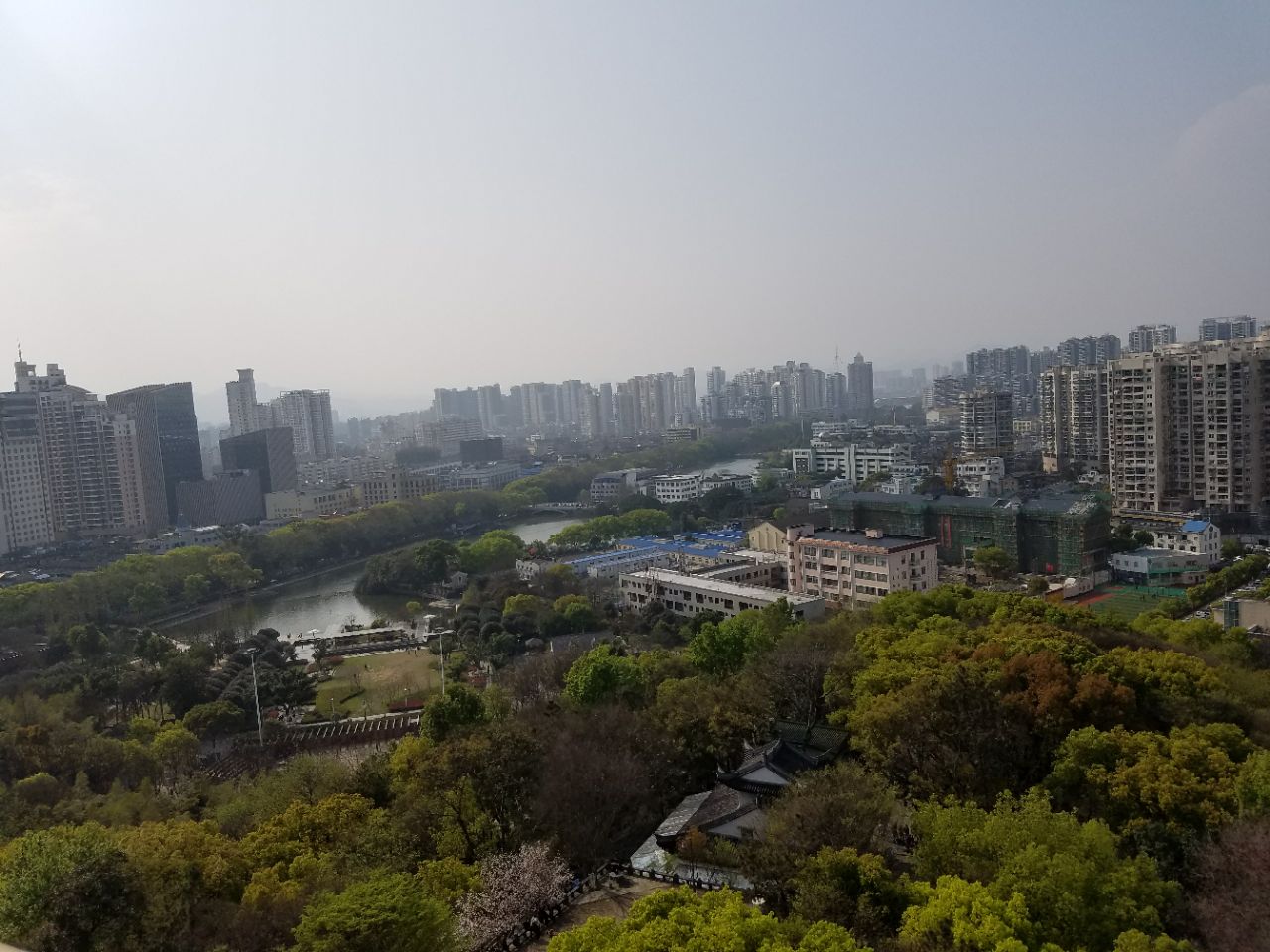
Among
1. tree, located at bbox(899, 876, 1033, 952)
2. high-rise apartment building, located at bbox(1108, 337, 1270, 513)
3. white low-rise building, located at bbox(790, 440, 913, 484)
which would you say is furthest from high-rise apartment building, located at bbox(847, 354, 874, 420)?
tree, located at bbox(899, 876, 1033, 952)

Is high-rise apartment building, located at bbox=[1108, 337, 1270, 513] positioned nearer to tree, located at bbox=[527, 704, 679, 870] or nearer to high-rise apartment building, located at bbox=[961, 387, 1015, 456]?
high-rise apartment building, located at bbox=[961, 387, 1015, 456]

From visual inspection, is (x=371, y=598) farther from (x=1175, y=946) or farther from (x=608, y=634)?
(x=1175, y=946)

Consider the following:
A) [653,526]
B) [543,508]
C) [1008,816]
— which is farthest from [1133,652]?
[543,508]

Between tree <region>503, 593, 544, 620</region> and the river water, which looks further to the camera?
the river water

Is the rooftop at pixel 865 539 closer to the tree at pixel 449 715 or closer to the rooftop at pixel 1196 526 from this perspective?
the rooftop at pixel 1196 526

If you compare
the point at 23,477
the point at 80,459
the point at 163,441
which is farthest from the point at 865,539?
the point at 163,441
